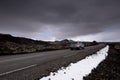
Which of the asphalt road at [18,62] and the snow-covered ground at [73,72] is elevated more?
the snow-covered ground at [73,72]

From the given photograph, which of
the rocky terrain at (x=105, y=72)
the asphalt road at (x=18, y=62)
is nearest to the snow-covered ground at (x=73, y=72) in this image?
the rocky terrain at (x=105, y=72)

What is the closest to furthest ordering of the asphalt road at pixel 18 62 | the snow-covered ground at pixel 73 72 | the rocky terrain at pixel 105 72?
the snow-covered ground at pixel 73 72
the rocky terrain at pixel 105 72
the asphalt road at pixel 18 62

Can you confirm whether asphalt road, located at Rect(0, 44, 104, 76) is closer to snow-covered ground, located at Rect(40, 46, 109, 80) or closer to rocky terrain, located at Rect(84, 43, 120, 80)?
snow-covered ground, located at Rect(40, 46, 109, 80)

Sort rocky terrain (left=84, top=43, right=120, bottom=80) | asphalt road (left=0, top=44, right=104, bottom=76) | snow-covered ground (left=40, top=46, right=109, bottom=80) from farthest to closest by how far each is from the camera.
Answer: asphalt road (left=0, top=44, right=104, bottom=76)
rocky terrain (left=84, top=43, right=120, bottom=80)
snow-covered ground (left=40, top=46, right=109, bottom=80)

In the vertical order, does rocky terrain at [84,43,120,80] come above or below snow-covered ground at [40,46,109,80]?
below

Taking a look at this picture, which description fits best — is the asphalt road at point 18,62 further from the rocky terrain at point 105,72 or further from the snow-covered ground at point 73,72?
the rocky terrain at point 105,72

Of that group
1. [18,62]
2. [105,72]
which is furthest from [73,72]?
[18,62]

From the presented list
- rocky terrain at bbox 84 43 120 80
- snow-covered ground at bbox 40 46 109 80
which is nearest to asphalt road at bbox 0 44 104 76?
snow-covered ground at bbox 40 46 109 80

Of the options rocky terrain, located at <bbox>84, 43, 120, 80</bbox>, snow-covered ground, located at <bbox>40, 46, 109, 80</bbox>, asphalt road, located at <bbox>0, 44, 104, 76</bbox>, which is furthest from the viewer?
asphalt road, located at <bbox>0, 44, 104, 76</bbox>

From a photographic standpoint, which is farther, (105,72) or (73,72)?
(105,72)

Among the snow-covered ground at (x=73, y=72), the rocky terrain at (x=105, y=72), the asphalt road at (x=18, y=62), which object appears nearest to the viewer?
the snow-covered ground at (x=73, y=72)

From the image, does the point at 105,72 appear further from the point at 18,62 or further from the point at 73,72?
the point at 18,62

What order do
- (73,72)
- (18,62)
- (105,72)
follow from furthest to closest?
(18,62)
(105,72)
(73,72)

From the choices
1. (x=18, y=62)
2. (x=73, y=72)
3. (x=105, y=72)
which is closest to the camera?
(x=73, y=72)
